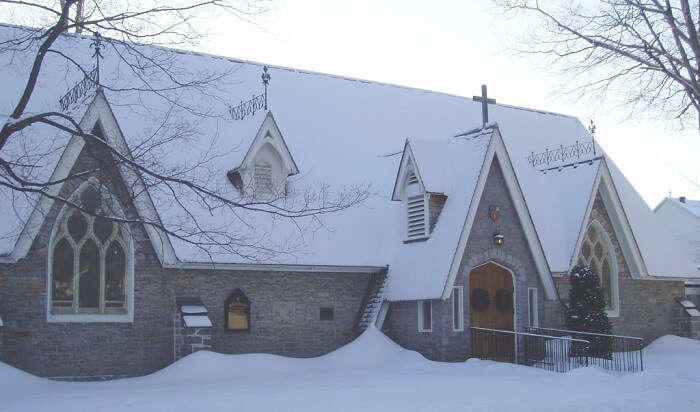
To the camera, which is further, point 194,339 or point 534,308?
point 534,308

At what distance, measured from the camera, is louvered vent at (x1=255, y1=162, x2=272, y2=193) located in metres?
22.0

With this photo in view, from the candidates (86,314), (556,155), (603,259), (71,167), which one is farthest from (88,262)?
(556,155)

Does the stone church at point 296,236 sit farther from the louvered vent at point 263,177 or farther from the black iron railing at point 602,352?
the black iron railing at point 602,352

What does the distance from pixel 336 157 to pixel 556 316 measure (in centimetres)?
757

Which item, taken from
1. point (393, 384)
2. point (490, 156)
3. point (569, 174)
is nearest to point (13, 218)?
point (393, 384)

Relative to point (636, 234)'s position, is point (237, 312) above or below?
below

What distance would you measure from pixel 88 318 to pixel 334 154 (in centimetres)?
867

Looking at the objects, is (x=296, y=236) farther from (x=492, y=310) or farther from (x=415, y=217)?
(x=492, y=310)

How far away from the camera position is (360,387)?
16.0 metres

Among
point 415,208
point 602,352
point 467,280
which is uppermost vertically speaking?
point 415,208

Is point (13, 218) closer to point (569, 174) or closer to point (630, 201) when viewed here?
point (569, 174)

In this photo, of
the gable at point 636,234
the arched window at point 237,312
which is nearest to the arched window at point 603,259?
the gable at point 636,234

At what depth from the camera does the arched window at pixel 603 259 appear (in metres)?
25.7

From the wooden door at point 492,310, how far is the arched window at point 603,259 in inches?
173
